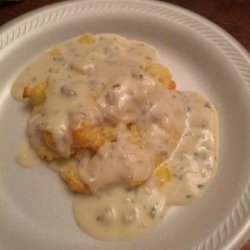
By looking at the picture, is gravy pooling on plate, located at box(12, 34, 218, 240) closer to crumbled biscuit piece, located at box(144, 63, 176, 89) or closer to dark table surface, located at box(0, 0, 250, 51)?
crumbled biscuit piece, located at box(144, 63, 176, 89)

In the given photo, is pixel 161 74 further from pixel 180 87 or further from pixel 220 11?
pixel 220 11

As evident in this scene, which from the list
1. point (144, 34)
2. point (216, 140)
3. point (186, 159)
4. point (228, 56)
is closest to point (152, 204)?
point (186, 159)

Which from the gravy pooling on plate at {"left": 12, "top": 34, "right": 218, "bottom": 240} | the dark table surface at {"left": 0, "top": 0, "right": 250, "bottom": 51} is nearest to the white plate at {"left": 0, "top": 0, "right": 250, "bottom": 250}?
the gravy pooling on plate at {"left": 12, "top": 34, "right": 218, "bottom": 240}

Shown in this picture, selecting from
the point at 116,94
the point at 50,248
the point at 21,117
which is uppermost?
the point at 116,94

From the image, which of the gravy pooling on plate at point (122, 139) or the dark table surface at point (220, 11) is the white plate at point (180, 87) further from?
the dark table surface at point (220, 11)

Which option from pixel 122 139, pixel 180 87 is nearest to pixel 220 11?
pixel 180 87

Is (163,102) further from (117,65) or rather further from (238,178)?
(238,178)
